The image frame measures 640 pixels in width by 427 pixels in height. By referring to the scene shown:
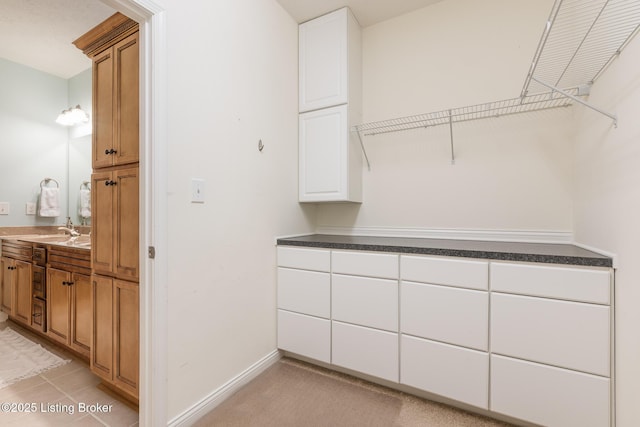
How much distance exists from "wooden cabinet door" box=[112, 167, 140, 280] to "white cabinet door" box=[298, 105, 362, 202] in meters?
1.15

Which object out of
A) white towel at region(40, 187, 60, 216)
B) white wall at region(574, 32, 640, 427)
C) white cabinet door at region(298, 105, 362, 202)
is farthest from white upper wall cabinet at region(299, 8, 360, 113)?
white towel at region(40, 187, 60, 216)

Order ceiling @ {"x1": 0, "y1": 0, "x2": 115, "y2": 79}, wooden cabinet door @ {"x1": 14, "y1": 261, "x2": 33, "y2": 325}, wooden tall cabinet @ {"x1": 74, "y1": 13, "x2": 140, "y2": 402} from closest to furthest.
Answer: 1. wooden tall cabinet @ {"x1": 74, "y1": 13, "x2": 140, "y2": 402}
2. ceiling @ {"x1": 0, "y1": 0, "x2": 115, "y2": 79}
3. wooden cabinet door @ {"x1": 14, "y1": 261, "x2": 33, "y2": 325}

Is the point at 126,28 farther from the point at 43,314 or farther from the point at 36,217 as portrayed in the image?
the point at 36,217

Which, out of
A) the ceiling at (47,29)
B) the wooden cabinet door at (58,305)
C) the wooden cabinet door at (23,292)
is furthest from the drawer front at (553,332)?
the wooden cabinet door at (23,292)

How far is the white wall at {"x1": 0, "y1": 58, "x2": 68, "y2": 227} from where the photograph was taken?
2.82 meters

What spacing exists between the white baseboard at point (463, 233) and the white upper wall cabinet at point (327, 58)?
3.39ft

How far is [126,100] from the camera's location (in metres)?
1.51

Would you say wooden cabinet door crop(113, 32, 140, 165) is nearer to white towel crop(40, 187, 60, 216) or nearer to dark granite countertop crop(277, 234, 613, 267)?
dark granite countertop crop(277, 234, 613, 267)

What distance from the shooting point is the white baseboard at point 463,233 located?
1.69 meters

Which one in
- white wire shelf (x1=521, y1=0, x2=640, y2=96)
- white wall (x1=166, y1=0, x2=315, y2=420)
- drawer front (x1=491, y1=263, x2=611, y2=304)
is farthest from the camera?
white wall (x1=166, y1=0, x2=315, y2=420)

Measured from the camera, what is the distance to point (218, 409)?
1.50 metres

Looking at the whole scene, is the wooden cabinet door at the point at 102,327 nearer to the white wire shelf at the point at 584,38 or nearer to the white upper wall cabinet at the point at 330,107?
the white upper wall cabinet at the point at 330,107

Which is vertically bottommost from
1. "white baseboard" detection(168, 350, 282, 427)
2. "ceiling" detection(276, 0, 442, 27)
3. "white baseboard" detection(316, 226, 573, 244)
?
"white baseboard" detection(168, 350, 282, 427)

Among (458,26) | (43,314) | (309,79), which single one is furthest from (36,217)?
(458,26)
